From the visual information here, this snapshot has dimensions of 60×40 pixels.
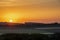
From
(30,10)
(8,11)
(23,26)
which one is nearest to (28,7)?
(30,10)

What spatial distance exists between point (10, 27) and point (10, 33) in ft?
0.14

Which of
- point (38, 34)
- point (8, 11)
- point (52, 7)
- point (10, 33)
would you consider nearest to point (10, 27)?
point (10, 33)

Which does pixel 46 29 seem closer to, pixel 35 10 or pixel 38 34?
pixel 38 34

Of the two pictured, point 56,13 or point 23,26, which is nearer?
point 23,26

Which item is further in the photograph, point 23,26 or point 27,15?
point 27,15

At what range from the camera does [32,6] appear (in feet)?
4.86

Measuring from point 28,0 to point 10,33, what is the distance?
440 millimetres

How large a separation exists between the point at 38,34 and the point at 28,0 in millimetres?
427

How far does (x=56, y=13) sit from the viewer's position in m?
1.47

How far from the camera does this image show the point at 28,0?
148 centimetres
